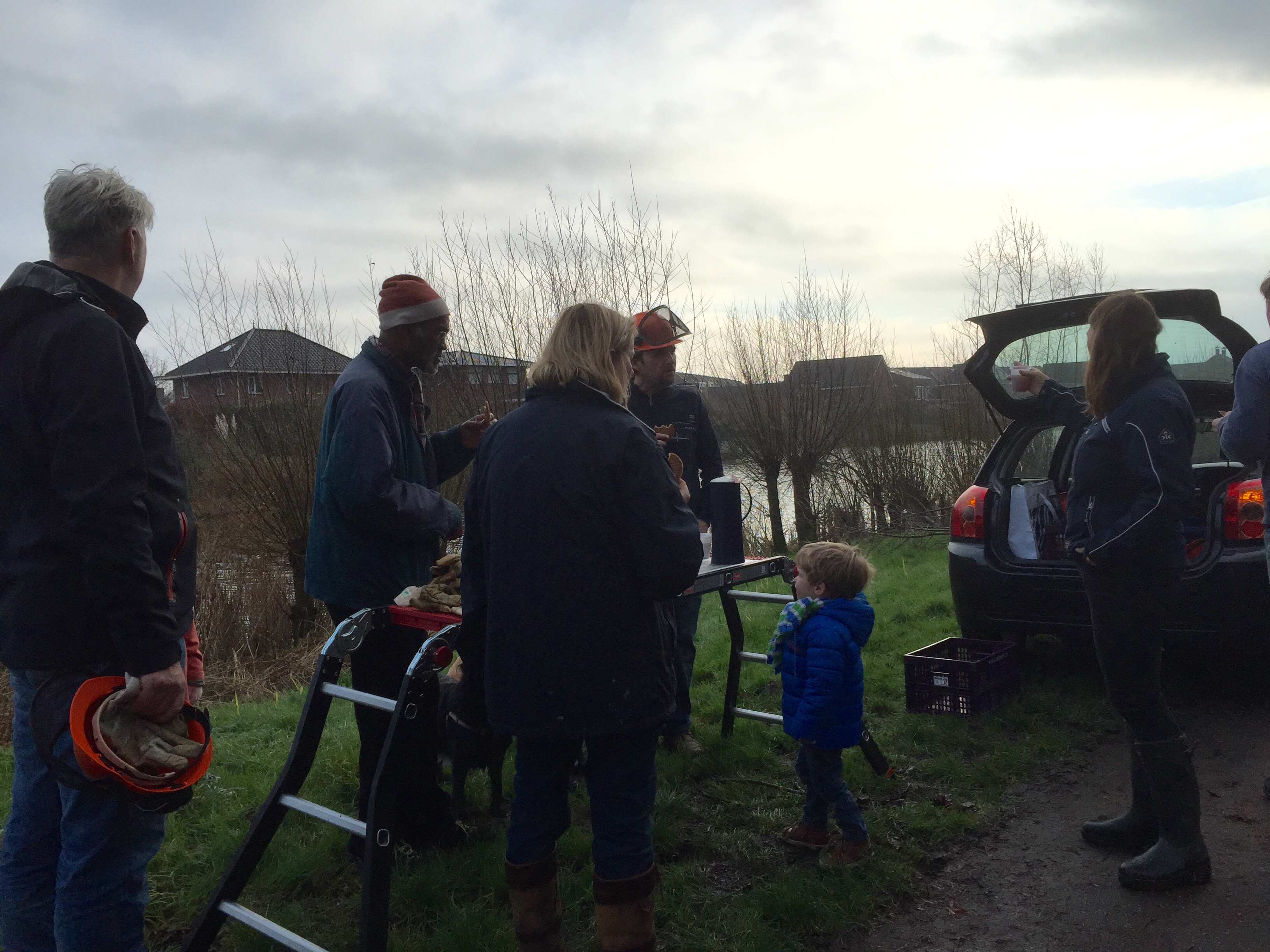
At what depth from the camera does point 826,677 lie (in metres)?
3.58

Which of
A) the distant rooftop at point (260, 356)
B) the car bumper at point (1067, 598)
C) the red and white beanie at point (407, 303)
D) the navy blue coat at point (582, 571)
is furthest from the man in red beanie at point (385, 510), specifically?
the distant rooftop at point (260, 356)

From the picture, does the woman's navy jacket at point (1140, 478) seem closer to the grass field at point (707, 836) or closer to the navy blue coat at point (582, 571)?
the grass field at point (707, 836)

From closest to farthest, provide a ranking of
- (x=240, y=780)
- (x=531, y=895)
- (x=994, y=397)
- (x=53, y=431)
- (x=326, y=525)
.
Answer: (x=53, y=431) < (x=531, y=895) < (x=326, y=525) < (x=240, y=780) < (x=994, y=397)

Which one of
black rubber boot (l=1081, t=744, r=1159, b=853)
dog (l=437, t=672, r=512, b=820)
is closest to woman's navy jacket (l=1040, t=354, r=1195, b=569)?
black rubber boot (l=1081, t=744, r=1159, b=853)

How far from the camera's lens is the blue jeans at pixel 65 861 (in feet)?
7.61

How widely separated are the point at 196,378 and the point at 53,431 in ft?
28.1

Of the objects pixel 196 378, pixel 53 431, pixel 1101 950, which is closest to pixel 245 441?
pixel 196 378

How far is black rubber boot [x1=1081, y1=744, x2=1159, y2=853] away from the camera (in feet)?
11.9

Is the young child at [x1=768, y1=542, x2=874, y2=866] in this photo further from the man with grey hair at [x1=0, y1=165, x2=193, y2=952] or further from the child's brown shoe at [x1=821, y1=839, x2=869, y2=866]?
the man with grey hair at [x1=0, y1=165, x2=193, y2=952]

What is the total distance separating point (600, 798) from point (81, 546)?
1.47 meters

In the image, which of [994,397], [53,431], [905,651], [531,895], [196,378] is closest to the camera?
[53,431]

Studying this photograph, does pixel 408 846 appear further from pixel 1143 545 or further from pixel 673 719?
pixel 1143 545

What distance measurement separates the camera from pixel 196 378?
10.1 metres

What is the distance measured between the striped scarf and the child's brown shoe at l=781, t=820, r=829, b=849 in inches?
24.8
